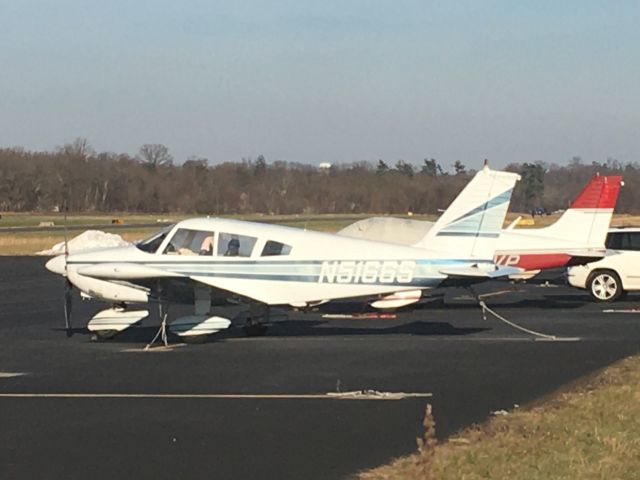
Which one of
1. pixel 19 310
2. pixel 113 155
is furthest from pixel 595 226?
pixel 113 155

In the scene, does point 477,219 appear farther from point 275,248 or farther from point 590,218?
point 590,218

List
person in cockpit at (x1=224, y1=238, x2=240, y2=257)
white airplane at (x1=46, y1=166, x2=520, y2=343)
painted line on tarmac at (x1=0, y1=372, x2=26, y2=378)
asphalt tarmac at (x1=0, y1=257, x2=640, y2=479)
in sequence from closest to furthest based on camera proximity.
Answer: asphalt tarmac at (x1=0, y1=257, x2=640, y2=479) < painted line on tarmac at (x1=0, y1=372, x2=26, y2=378) < white airplane at (x1=46, y1=166, x2=520, y2=343) < person in cockpit at (x1=224, y1=238, x2=240, y2=257)

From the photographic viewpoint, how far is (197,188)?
12212cm

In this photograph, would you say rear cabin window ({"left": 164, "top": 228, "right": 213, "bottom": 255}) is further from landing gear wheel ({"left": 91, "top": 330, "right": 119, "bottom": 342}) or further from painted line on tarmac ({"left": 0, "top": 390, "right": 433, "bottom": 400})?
painted line on tarmac ({"left": 0, "top": 390, "right": 433, "bottom": 400})

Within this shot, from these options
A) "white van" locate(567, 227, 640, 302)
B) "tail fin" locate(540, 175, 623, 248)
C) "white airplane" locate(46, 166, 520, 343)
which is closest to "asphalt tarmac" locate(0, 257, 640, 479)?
"white airplane" locate(46, 166, 520, 343)

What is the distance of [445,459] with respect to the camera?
336 inches

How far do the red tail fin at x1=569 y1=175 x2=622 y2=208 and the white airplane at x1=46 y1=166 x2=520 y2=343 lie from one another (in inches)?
258

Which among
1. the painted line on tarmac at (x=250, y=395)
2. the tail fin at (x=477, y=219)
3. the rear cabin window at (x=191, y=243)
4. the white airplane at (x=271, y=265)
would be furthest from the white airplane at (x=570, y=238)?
the painted line on tarmac at (x=250, y=395)

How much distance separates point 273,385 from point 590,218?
12824 millimetres

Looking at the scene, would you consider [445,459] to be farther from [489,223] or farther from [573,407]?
[489,223]

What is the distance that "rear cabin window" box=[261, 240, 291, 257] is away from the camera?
17859 mm

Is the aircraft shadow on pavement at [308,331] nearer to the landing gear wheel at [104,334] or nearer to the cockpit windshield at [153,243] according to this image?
the landing gear wheel at [104,334]

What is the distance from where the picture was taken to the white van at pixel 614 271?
25.1 meters

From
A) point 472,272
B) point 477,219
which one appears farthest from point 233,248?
point 477,219
